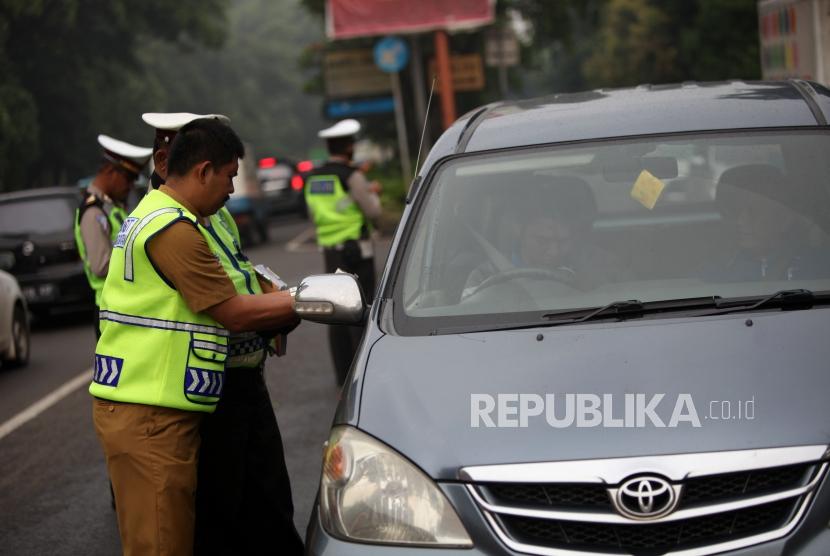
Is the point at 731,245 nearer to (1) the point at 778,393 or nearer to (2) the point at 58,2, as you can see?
(1) the point at 778,393

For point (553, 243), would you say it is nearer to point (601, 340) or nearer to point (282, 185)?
point (601, 340)

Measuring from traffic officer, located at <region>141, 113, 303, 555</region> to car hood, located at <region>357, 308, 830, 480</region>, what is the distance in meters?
0.97

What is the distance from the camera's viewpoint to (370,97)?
40906mm

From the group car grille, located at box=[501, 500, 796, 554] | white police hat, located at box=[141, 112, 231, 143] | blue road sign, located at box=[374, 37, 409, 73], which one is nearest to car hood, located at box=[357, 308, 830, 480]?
car grille, located at box=[501, 500, 796, 554]

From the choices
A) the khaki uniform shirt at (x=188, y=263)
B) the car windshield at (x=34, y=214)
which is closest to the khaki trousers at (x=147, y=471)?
the khaki uniform shirt at (x=188, y=263)

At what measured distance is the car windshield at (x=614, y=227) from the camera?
435cm

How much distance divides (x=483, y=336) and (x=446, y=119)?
91.0ft

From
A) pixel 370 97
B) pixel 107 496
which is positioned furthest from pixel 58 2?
pixel 107 496

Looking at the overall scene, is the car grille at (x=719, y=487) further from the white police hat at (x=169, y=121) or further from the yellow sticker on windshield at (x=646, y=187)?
the white police hat at (x=169, y=121)

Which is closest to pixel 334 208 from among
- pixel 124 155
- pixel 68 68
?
pixel 124 155

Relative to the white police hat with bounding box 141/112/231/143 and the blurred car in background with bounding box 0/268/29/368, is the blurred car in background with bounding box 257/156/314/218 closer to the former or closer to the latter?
the blurred car in background with bounding box 0/268/29/368

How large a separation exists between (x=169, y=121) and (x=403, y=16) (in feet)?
90.3

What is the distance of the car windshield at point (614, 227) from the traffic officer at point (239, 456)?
0.71m

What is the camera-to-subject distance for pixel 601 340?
3910 millimetres
